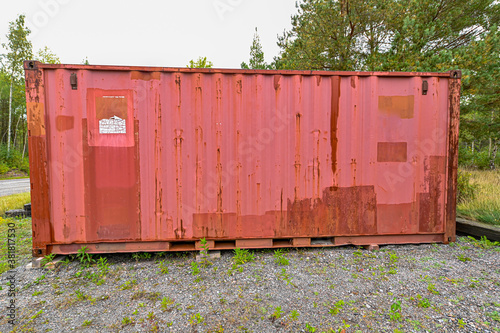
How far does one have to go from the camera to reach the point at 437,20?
24.3 feet

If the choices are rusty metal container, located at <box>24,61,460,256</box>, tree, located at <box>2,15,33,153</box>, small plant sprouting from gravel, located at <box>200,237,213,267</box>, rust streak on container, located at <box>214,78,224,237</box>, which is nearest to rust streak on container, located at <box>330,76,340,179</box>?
rusty metal container, located at <box>24,61,460,256</box>

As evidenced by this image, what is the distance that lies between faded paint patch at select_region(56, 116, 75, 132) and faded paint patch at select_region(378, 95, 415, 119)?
4.79 meters

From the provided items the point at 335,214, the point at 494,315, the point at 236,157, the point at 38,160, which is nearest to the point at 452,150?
the point at 335,214

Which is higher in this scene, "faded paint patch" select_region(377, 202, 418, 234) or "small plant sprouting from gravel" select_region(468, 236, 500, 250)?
"faded paint patch" select_region(377, 202, 418, 234)

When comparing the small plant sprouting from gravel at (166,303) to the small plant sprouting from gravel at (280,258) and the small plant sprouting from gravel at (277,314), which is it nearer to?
the small plant sprouting from gravel at (277,314)

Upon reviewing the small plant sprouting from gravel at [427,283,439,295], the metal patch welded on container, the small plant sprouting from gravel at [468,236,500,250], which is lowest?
the small plant sprouting from gravel at [427,283,439,295]

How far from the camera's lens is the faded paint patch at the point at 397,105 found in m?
3.38

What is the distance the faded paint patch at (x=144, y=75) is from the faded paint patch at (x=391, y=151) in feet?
12.1

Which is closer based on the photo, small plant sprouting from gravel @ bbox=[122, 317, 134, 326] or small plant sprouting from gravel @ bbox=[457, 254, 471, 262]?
small plant sprouting from gravel @ bbox=[122, 317, 134, 326]

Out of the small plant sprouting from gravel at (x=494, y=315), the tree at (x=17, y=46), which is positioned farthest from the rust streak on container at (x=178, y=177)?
the tree at (x=17, y=46)

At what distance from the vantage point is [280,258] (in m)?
3.14

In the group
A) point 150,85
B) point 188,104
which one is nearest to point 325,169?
point 188,104

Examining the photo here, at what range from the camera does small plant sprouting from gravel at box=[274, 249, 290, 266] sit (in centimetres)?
304

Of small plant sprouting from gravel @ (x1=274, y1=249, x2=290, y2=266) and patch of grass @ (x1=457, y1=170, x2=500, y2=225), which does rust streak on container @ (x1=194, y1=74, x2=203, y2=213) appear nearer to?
small plant sprouting from gravel @ (x1=274, y1=249, x2=290, y2=266)
